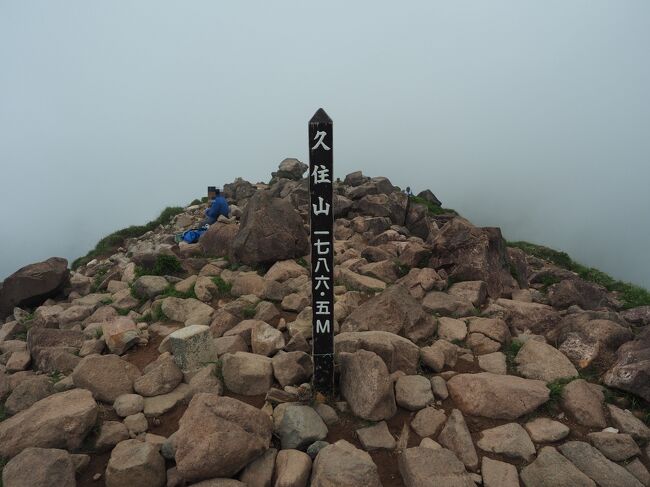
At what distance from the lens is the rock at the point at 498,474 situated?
5484 millimetres

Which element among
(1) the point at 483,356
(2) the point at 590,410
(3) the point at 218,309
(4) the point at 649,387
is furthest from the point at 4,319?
(4) the point at 649,387

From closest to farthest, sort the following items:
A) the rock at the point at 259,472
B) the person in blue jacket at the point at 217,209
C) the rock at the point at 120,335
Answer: the rock at the point at 259,472, the rock at the point at 120,335, the person in blue jacket at the point at 217,209

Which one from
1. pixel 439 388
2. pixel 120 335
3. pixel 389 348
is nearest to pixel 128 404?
pixel 120 335

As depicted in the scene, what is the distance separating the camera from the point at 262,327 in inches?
329

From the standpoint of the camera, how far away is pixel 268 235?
12.3m

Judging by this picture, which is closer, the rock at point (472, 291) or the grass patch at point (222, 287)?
the rock at point (472, 291)

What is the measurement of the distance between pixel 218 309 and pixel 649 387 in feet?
28.0

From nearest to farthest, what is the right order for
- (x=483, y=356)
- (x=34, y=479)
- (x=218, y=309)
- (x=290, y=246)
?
(x=34, y=479) → (x=483, y=356) → (x=218, y=309) → (x=290, y=246)

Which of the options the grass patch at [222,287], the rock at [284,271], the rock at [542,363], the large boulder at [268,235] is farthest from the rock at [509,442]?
the large boulder at [268,235]

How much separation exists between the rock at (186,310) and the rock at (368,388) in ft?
13.6

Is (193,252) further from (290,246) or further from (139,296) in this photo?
(290,246)

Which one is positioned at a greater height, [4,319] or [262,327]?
[262,327]

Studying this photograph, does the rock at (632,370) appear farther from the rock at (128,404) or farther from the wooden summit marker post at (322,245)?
the rock at (128,404)

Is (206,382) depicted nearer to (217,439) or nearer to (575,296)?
(217,439)
